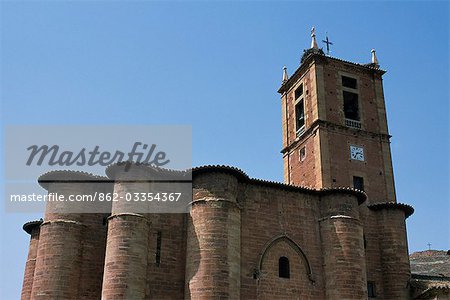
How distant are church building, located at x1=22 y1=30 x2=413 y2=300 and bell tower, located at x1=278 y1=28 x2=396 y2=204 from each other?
0.12 meters

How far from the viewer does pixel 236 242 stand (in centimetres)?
1880

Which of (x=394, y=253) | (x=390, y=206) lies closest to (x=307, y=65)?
(x=390, y=206)

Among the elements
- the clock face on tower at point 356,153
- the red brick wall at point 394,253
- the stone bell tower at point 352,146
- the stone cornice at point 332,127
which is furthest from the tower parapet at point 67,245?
the clock face on tower at point 356,153

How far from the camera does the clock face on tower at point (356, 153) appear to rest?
2526 centimetres

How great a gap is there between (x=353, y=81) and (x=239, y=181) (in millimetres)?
10967

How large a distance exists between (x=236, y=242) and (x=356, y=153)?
945 centimetres

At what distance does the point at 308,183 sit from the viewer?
25.2m

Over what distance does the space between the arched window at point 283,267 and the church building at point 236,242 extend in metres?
0.04

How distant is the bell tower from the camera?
24734 millimetres

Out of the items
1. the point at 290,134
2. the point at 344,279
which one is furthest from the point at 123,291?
the point at 290,134

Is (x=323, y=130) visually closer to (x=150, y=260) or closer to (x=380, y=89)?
(x=380, y=89)

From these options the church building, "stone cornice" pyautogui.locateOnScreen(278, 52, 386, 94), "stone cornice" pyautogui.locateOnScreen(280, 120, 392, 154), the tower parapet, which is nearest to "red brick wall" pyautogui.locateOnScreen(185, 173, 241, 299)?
the church building

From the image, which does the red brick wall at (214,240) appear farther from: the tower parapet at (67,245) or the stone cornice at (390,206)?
the stone cornice at (390,206)

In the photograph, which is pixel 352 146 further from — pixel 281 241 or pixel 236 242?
pixel 236 242
